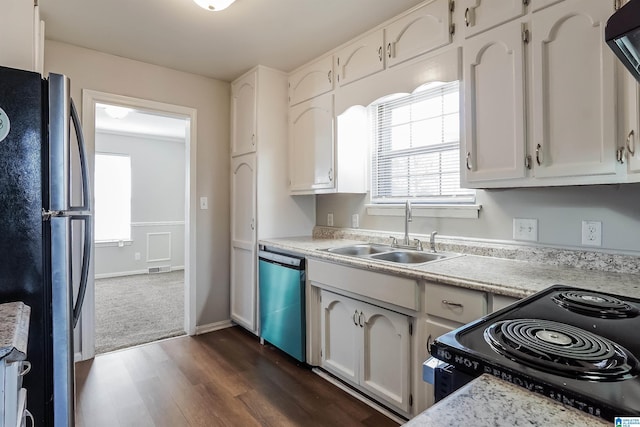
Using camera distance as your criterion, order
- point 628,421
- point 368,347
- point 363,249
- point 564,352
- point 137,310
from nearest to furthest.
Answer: point 628,421 → point 564,352 → point 368,347 → point 363,249 → point 137,310

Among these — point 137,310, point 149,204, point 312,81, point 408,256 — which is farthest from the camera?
point 149,204

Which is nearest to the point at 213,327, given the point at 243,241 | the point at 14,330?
the point at 243,241

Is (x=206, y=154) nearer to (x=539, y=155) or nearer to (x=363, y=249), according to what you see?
(x=363, y=249)

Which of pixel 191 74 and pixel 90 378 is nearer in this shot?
pixel 90 378

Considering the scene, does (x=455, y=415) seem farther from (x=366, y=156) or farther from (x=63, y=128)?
(x=366, y=156)

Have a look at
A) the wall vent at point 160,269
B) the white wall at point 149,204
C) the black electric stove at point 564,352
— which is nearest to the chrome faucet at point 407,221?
the black electric stove at point 564,352

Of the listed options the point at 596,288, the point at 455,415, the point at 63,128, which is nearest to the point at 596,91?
the point at 596,288

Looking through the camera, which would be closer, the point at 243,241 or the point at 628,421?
the point at 628,421

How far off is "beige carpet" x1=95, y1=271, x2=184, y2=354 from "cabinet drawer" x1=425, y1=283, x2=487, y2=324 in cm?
248

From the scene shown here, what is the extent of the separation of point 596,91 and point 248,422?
2.28 m

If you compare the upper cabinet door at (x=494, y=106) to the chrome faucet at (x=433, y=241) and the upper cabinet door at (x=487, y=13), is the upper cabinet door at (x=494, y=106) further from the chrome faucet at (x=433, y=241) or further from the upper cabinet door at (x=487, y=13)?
the chrome faucet at (x=433, y=241)

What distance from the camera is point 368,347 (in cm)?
199

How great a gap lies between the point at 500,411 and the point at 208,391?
6.89 feet

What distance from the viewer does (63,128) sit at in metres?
1.26
